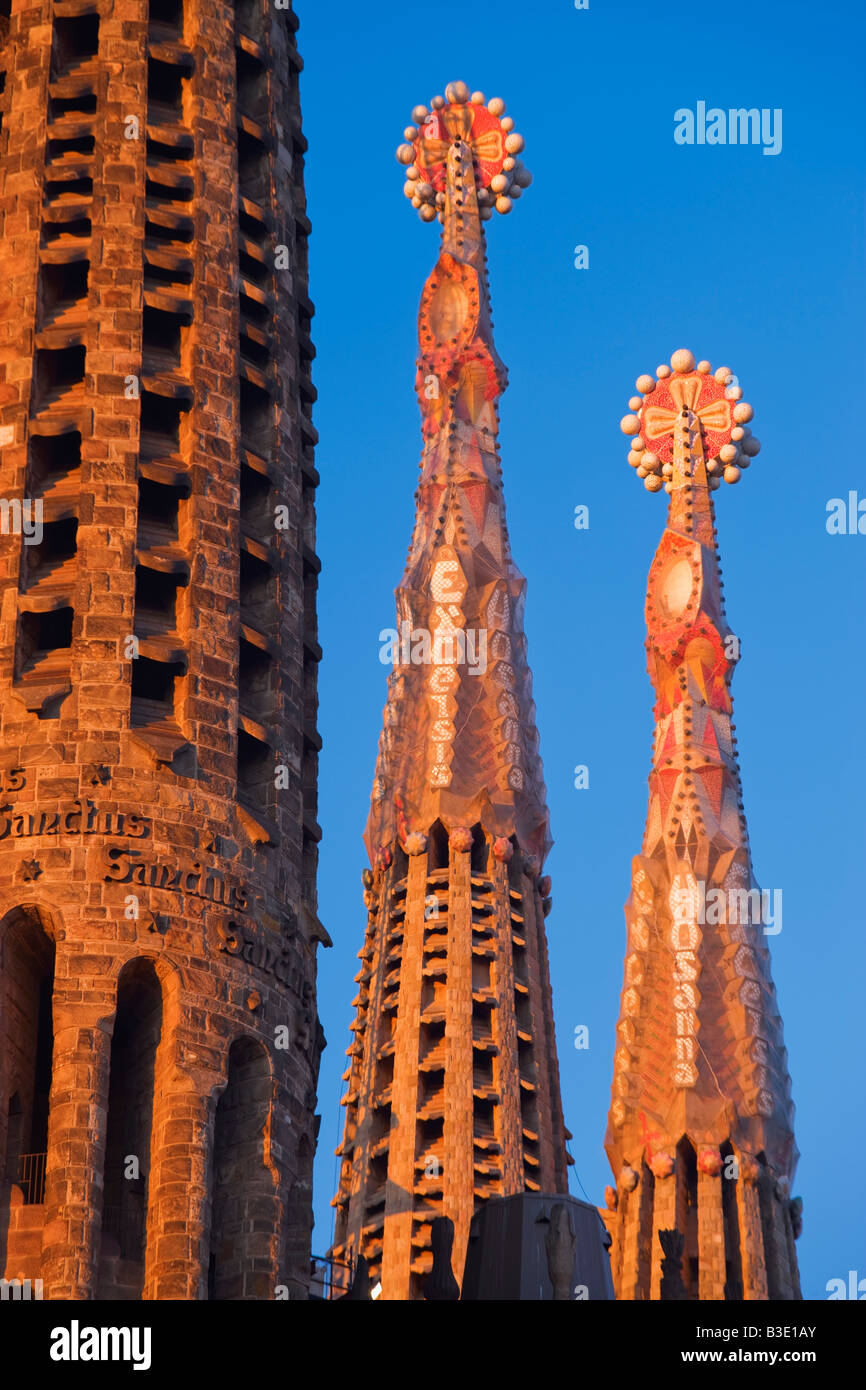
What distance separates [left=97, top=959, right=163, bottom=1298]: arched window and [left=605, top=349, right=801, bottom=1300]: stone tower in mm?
32176

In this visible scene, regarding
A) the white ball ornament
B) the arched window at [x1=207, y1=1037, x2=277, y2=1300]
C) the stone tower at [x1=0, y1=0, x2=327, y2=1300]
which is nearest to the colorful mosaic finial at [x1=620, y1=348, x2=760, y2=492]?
the white ball ornament

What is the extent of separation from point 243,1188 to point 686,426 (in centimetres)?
5291

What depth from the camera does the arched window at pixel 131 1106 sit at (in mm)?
56719

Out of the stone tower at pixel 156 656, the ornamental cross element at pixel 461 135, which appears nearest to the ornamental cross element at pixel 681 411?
the ornamental cross element at pixel 461 135

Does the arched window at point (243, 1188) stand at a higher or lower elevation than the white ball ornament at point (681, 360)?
lower

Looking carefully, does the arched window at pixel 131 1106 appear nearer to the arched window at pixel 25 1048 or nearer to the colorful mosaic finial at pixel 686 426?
the arched window at pixel 25 1048

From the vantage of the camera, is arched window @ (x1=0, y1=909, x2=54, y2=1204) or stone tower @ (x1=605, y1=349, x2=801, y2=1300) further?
stone tower @ (x1=605, y1=349, x2=801, y2=1300)

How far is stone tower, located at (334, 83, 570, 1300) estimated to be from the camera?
90688 mm

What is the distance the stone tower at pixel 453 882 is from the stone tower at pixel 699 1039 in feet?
8.87

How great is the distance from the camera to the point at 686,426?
107062mm

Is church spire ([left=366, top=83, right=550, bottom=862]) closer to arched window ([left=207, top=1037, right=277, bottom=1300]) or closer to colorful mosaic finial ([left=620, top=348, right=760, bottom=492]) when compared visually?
colorful mosaic finial ([left=620, top=348, right=760, bottom=492])

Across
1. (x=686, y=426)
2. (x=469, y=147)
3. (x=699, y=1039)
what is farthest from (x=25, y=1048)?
(x=469, y=147)
